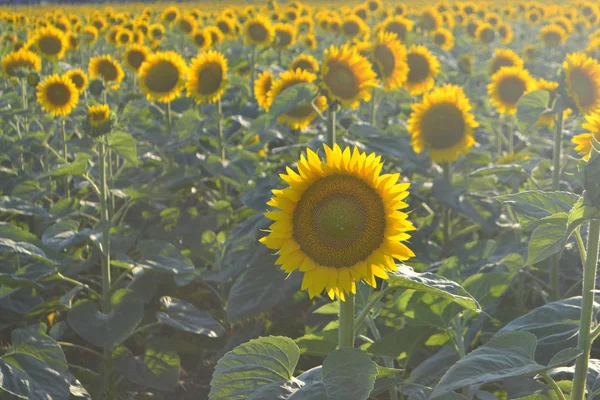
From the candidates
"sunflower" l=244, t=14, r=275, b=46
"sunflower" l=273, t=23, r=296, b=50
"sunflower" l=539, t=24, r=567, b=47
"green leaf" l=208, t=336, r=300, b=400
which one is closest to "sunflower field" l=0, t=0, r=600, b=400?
"green leaf" l=208, t=336, r=300, b=400

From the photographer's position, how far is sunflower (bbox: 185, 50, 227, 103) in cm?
447

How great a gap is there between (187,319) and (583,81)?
1.93 metres

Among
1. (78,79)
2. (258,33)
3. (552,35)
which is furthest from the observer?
(552,35)

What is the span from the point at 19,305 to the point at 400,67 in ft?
Answer: 7.94

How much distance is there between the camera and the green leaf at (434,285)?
158 centimetres

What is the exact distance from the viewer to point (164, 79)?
15.4ft

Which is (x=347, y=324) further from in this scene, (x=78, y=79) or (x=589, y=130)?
(x=78, y=79)

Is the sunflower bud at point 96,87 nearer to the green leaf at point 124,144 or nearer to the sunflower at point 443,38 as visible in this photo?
the green leaf at point 124,144

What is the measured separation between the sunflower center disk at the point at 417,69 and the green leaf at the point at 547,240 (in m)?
3.26

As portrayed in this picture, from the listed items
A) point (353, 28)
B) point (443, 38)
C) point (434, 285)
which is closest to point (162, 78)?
point (353, 28)

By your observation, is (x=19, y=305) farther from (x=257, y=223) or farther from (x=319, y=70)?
(x=319, y=70)

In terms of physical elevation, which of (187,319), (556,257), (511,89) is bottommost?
(187,319)

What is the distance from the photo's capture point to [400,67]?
4.31 metres

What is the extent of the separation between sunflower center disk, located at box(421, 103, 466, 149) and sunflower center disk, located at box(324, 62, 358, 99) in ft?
1.84
